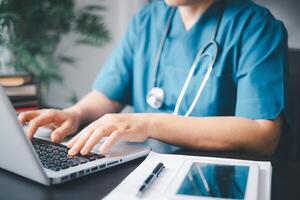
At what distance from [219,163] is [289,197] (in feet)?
0.37

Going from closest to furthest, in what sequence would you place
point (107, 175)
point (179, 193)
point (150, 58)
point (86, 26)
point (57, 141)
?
point (179, 193)
point (107, 175)
point (57, 141)
point (150, 58)
point (86, 26)

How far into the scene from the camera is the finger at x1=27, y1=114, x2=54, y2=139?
0.74 m

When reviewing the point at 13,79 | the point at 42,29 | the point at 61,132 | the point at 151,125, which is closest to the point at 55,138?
the point at 61,132

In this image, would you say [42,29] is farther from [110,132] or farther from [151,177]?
[151,177]

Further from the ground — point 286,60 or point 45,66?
point 286,60

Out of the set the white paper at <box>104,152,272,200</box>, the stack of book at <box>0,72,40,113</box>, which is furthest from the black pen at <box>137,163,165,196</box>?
the stack of book at <box>0,72,40,113</box>

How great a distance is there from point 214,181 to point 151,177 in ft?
0.28

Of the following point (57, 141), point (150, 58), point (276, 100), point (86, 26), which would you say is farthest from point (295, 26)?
point (86, 26)

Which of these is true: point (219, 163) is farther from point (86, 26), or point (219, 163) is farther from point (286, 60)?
point (86, 26)

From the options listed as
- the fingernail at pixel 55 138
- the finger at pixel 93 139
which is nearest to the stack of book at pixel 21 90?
the fingernail at pixel 55 138

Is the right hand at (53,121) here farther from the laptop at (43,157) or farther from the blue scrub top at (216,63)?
the blue scrub top at (216,63)

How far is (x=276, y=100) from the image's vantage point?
0.86 m

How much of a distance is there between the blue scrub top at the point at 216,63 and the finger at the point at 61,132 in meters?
0.30

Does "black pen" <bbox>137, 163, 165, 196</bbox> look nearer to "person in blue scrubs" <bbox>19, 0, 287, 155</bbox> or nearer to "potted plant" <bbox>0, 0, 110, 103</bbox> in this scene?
"person in blue scrubs" <bbox>19, 0, 287, 155</bbox>
